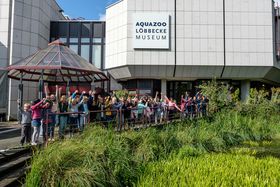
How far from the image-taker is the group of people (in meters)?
9.75

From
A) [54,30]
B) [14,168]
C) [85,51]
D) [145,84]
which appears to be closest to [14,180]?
[14,168]

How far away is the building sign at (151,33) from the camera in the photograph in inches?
1187

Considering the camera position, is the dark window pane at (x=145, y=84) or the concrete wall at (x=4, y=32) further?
the dark window pane at (x=145, y=84)

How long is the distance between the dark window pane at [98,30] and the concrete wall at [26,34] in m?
5.68

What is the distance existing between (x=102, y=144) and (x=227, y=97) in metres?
15.9

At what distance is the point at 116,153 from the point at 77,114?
11.7ft

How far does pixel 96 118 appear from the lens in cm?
1162

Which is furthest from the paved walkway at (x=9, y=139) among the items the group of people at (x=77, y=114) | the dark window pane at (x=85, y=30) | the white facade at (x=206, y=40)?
the dark window pane at (x=85, y=30)

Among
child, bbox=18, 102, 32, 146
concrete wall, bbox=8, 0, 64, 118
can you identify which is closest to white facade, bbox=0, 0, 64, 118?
concrete wall, bbox=8, 0, 64, 118

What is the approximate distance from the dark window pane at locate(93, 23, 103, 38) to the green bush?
26.4 metres

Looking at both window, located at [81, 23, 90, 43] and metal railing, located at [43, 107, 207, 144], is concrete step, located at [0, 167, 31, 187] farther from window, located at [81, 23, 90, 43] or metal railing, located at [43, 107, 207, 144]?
window, located at [81, 23, 90, 43]

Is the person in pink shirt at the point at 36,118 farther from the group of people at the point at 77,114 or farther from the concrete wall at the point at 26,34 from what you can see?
the concrete wall at the point at 26,34

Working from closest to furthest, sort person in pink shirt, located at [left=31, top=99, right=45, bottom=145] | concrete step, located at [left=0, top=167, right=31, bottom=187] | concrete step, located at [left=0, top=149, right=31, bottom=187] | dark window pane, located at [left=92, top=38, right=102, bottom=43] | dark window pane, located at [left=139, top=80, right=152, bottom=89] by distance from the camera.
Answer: concrete step, located at [left=0, top=167, right=31, bottom=187] → concrete step, located at [left=0, top=149, right=31, bottom=187] → person in pink shirt, located at [left=31, top=99, right=45, bottom=145] → dark window pane, located at [left=139, top=80, right=152, bottom=89] → dark window pane, located at [left=92, top=38, right=102, bottom=43]

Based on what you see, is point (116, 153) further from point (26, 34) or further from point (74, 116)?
point (26, 34)
